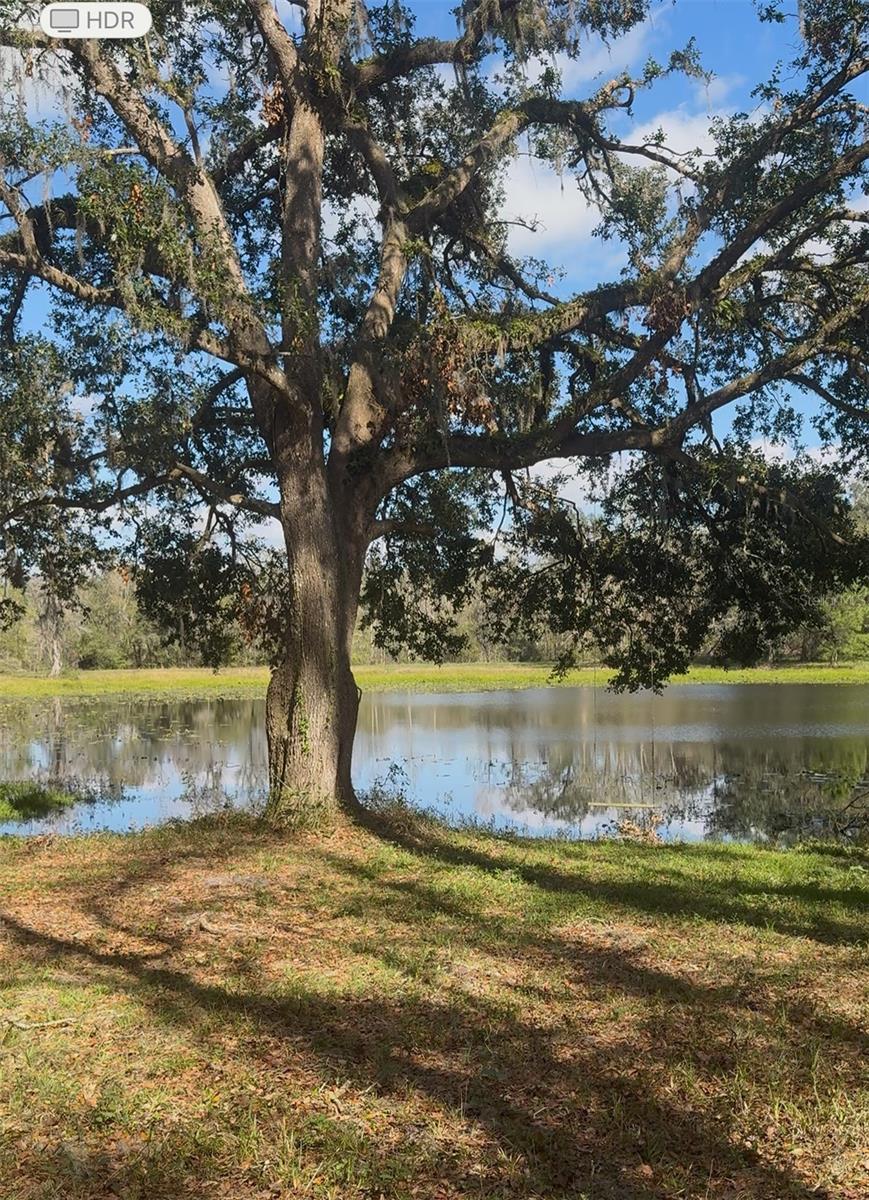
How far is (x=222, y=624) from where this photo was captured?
42.9 feet

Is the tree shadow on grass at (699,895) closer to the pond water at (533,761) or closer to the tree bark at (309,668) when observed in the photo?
the tree bark at (309,668)

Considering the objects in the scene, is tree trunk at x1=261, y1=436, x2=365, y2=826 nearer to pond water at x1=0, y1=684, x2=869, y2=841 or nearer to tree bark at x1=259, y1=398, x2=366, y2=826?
tree bark at x1=259, y1=398, x2=366, y2=826

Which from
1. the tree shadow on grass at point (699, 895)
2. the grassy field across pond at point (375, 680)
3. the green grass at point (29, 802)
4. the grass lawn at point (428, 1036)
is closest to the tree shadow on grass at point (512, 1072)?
the grass lawn at point (428, 1036)

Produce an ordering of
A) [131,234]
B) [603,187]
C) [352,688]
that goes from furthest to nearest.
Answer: [603,187] → [352,688] → [131,234]

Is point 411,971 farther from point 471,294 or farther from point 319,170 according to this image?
point 471,294

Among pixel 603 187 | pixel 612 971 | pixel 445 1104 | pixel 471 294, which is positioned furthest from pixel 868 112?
pixel 445 1104

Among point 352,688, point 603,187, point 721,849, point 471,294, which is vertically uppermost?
point 603,187

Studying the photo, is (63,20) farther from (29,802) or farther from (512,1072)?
(29,802)

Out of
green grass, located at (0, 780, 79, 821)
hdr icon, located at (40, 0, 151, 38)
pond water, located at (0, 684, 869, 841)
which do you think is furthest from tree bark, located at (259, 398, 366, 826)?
green grass, located at (0, 780, 79, 821)

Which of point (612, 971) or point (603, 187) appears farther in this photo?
point (603, 187)

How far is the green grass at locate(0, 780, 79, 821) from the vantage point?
14.0m

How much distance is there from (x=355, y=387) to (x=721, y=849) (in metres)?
5.87

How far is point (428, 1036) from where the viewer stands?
4.18 metres

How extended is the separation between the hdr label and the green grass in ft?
33.0
